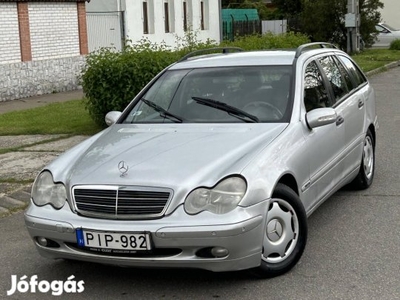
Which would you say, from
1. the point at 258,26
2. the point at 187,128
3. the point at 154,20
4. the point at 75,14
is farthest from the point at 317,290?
the point at 258,26

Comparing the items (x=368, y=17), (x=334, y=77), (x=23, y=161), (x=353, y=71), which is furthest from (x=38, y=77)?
(x=368, y=17)

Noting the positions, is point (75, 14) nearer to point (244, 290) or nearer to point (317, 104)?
point (317, 104)

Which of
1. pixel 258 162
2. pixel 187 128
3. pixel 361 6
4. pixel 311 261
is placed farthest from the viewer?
pixel 361 6

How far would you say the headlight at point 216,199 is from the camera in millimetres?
4660

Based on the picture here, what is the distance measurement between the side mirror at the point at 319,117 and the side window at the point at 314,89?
197mm

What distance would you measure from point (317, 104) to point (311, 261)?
1.51 meters

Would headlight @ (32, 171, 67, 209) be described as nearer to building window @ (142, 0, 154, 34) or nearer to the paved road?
the paved road

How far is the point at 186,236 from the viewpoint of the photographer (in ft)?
15.0

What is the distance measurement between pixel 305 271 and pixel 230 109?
4.89 ft

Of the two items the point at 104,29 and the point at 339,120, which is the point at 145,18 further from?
the point at 339,120

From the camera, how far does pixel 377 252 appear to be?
5562 millimetres

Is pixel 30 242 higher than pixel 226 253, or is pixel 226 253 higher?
pixel 226 253

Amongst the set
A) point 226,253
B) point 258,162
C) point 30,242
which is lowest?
point 30,242

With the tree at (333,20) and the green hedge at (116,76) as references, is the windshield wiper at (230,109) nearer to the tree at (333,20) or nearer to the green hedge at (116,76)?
the green hedge at (116,76)
